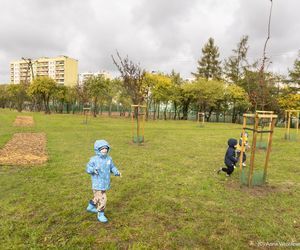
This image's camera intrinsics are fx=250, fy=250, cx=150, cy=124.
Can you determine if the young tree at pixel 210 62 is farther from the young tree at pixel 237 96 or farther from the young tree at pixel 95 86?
the young tree at pixel 95 86

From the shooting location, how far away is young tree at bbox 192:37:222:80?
4847 cm

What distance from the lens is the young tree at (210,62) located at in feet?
159

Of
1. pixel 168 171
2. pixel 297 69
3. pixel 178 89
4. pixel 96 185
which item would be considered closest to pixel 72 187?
pixel 96 185

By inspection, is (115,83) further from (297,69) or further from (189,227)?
(189,227)

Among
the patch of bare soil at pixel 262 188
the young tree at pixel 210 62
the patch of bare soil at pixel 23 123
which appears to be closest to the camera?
the patch of bare soil at pixel 262 188

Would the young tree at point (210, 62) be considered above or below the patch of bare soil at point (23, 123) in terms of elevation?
above

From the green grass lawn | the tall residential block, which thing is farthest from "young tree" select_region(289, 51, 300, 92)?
the tall residential block

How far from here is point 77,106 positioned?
60469 mm

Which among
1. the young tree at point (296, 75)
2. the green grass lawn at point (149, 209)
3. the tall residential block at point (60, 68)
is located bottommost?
the green grass lawn at point (149, 209)

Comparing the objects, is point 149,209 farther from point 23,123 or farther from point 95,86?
point 95,86

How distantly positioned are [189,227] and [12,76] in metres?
160

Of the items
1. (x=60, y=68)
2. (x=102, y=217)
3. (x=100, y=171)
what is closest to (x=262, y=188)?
(x=102, y=217)

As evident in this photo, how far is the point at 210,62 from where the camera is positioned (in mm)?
48656

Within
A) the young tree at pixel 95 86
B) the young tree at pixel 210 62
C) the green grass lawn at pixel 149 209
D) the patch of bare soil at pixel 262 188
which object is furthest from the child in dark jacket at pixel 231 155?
the young tree at pixel 210 62
